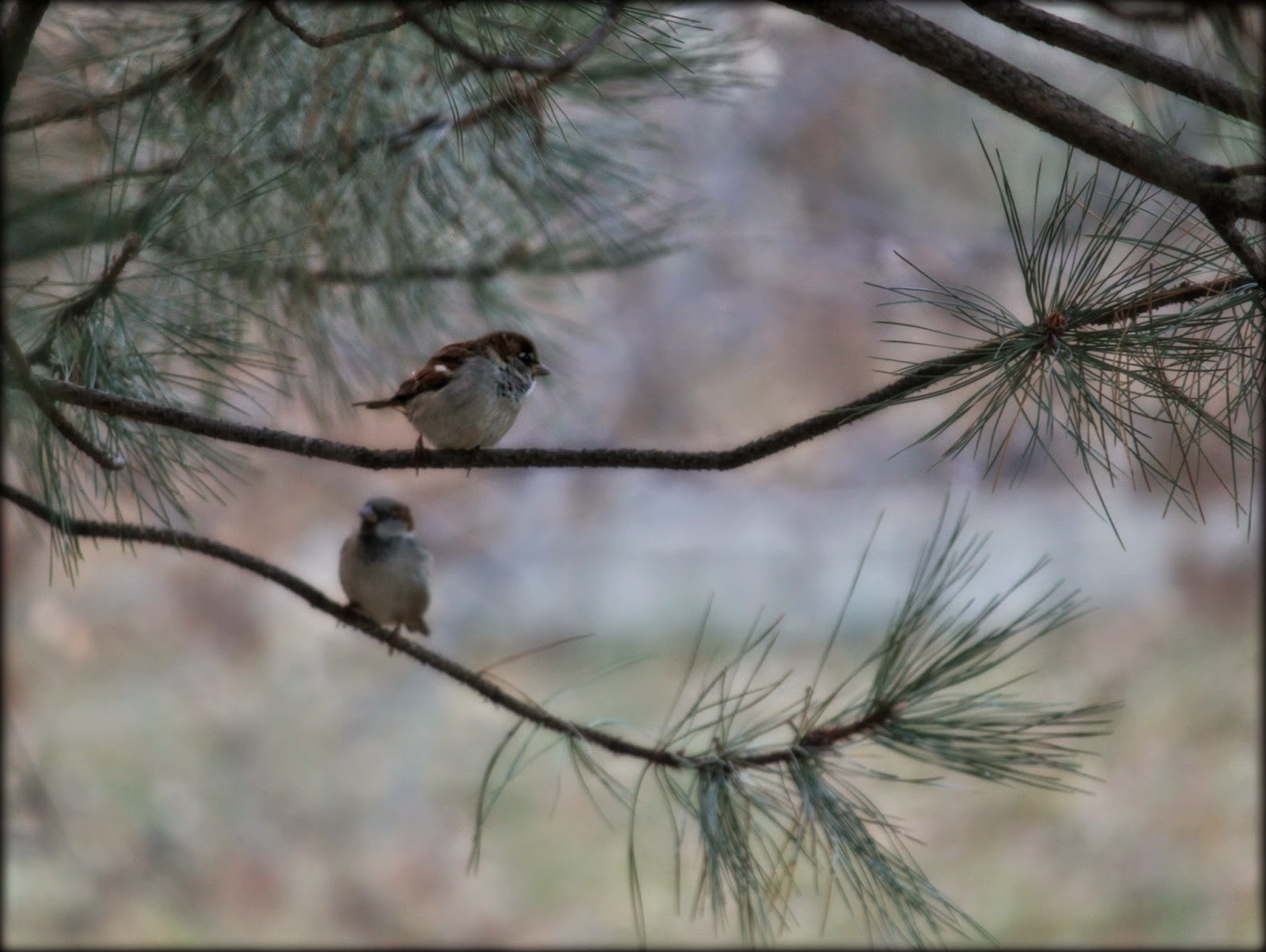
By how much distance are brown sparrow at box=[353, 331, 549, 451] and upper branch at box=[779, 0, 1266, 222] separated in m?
0.58

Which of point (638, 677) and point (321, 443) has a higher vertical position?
point (638, 677)

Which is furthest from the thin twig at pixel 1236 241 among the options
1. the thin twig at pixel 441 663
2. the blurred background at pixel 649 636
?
the blurred background at pixel 649 636

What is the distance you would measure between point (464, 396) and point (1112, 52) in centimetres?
67

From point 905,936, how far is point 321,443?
530 mm

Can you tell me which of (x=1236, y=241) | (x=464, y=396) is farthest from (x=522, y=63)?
(x=464, y=396)

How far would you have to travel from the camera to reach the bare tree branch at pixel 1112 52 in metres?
0.62

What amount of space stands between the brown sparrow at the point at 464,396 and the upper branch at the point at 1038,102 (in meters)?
0.58

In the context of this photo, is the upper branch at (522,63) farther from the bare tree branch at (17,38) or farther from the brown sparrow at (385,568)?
the brown sparrow at (385,568)

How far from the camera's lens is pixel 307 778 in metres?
2.70

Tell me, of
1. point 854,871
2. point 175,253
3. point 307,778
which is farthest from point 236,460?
point 307,778

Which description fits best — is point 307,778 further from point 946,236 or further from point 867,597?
point 946,236

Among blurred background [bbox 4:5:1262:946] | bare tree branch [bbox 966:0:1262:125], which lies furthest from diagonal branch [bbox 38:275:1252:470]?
blurred background [bbox 4:5:1262:946]

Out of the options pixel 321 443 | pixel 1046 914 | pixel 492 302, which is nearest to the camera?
pixel 321 443

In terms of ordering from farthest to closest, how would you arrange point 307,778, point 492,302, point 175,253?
1. point 307,778
2. point 492,302
3. point 175,253
